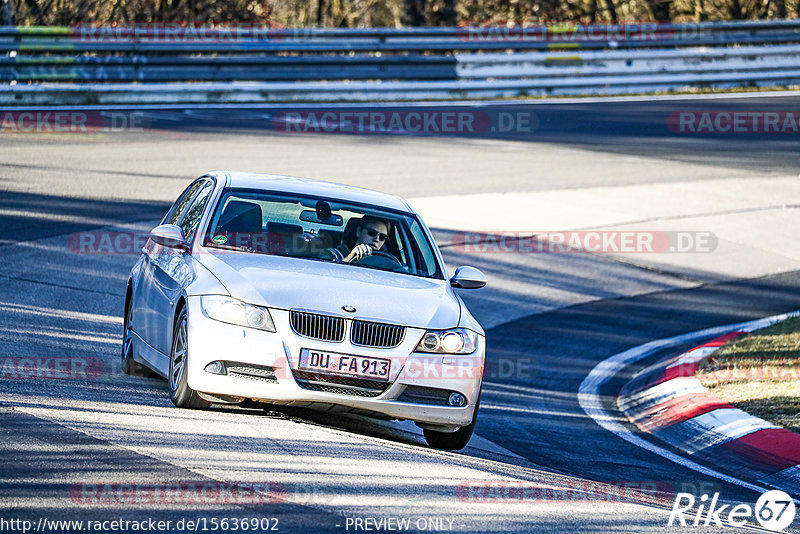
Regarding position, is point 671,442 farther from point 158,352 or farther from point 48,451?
point 48,451

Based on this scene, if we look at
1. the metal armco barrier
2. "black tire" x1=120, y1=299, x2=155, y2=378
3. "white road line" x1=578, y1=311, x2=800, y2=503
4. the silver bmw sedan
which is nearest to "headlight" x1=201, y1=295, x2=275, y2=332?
the silver bmw sedan

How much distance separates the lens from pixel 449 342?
292 inches

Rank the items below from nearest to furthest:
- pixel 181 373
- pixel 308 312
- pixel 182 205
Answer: pixel 308 312 < pixel 181 373 < pixel 182 205

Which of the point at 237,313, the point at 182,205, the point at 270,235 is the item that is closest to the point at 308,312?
the point at 237,313

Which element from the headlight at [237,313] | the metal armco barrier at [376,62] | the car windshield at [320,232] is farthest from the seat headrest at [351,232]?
the metal armco barrier at [376,62]

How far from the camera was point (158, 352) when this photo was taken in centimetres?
798

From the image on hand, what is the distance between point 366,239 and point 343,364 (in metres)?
1.59

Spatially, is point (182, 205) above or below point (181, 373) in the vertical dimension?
above

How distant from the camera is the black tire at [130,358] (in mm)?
8688

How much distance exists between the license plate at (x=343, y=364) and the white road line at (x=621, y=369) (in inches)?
100

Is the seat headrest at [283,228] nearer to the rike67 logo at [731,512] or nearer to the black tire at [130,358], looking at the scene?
the black tire at [130,358]

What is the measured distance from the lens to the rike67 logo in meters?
6.25

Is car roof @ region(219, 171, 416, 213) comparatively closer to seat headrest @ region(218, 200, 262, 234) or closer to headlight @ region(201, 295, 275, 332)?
seat headrest @ region(218, 200, 262, 234)

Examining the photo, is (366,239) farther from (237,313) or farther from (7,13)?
(7,13)
